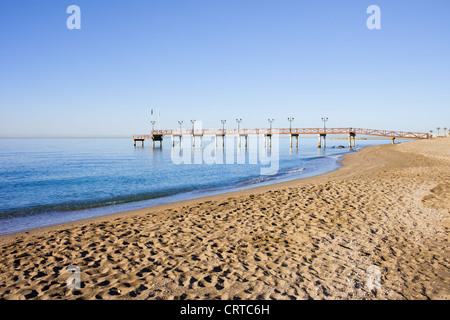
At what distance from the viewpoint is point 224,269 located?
4.80m

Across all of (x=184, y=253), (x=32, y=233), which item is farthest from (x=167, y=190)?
(x=184, y=253)

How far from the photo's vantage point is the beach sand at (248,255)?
412 cm

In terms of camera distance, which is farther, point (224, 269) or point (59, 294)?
point (224, 269)

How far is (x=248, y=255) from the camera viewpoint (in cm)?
540

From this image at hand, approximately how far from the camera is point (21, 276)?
185 inches

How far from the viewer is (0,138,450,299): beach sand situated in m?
4.12

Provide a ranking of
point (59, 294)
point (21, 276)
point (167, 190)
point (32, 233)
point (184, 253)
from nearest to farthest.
A: 1. point (59, 294)
2. point (21, 276)
3. point (184, 253)
4. point (32, 233)
5. point (167, 190)
